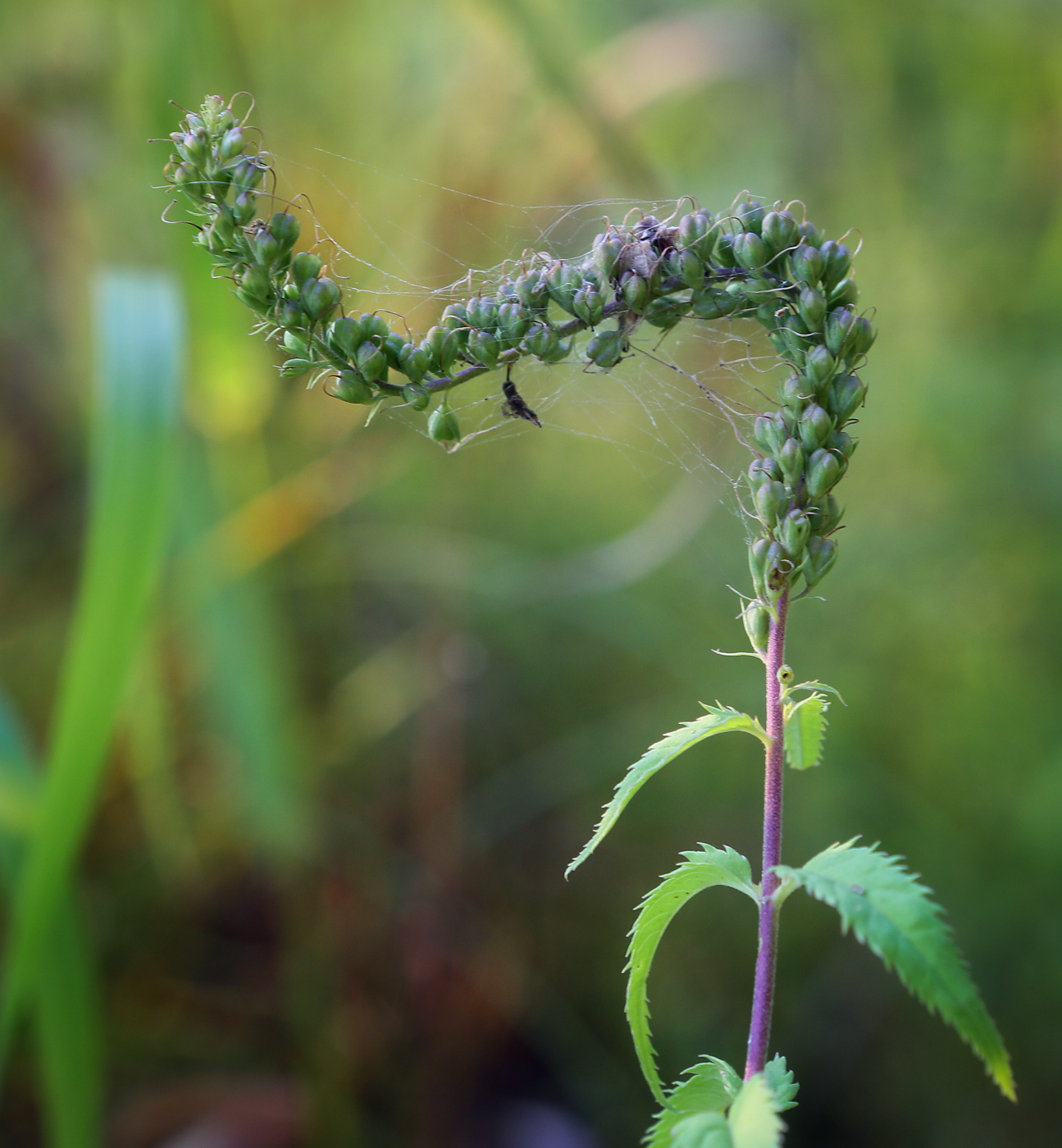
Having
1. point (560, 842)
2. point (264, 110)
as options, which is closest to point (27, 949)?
point (560, 842)

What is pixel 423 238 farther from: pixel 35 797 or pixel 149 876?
pixel 149 876

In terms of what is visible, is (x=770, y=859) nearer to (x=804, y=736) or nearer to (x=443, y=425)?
(x=804, y=736)

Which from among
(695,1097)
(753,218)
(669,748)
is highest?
(753,218)

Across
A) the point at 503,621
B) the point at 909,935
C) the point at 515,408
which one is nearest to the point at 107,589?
the point at 515,408

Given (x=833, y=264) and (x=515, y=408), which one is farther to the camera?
(x=515, y=408)

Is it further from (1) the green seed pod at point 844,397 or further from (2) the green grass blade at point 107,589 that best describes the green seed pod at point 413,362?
(2) the green grass blade at point 107,589

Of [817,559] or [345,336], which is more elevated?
[345,336]
